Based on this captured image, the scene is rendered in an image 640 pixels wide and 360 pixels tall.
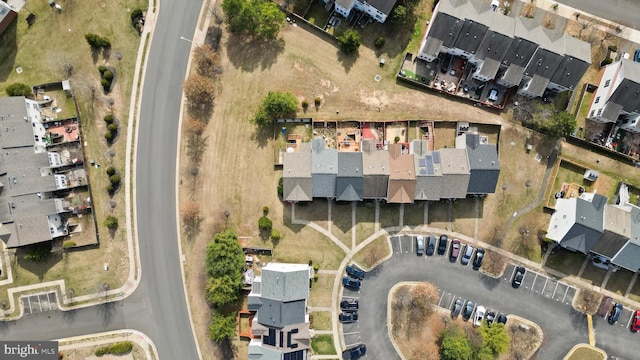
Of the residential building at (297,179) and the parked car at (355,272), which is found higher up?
the residential building at (297,179)

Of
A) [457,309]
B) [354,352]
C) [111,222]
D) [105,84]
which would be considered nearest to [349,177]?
[457,309]

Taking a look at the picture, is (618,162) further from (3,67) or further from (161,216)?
(3,67)

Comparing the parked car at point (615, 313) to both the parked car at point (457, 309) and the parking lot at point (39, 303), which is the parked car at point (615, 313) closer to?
the parked car at point (457, 309)

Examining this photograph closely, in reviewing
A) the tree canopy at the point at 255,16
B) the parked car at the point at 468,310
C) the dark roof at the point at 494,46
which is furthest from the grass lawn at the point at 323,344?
the dark roof at the point at 494,46

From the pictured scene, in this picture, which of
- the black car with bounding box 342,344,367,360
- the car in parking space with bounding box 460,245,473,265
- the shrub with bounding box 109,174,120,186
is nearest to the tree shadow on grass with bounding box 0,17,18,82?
the shrub with bounding box 109,174,120,186

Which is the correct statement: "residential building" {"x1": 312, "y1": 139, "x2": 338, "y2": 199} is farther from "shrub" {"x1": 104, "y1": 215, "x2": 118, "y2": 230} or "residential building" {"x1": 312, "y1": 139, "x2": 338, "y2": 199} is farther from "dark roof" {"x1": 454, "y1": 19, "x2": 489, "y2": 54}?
"shrub" {"x1": 104, "y1": 215, "x2": 118, "y2": 230}

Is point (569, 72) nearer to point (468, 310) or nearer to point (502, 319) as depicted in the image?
point (502, 319)

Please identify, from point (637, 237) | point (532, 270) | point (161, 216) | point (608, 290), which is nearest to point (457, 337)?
point (532, 270)
